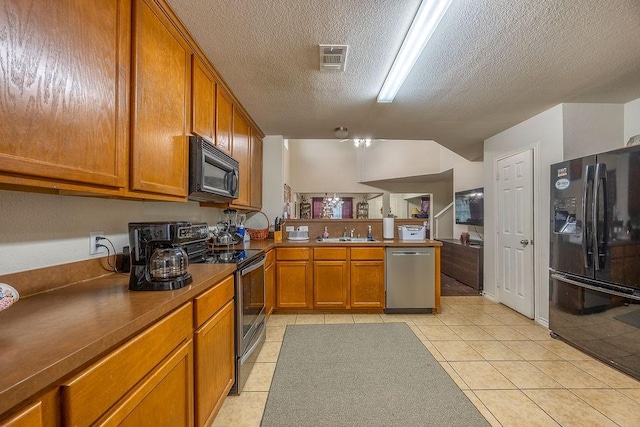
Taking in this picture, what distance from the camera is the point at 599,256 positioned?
2197 mm

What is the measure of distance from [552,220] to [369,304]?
2.04 m

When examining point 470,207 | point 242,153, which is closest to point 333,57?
point 242,153

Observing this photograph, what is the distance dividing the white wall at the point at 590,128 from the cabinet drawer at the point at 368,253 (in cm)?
209

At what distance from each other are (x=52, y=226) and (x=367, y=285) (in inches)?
111

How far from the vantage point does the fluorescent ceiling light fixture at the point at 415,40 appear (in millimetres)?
1473

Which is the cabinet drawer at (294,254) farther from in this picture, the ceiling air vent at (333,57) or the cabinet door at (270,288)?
the ceiling air vent at (333,57)

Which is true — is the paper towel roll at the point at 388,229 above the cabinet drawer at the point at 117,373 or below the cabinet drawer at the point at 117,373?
above

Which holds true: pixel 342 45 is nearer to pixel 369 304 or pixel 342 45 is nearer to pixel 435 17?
pixel 435 17

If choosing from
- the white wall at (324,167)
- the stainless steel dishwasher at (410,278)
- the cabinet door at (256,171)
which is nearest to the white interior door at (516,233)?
the stainless steel dishwasher at (410,278)

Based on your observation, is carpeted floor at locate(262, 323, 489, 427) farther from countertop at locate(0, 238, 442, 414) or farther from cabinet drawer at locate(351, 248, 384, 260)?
countertop at locate(0, 238, 442, 414)

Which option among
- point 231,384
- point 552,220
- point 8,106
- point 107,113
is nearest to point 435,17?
point 107,113

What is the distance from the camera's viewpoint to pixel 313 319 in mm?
3188

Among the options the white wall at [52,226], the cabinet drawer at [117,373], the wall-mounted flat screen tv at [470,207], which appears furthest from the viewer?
the wall-mounted flat screen tv at [470,207]

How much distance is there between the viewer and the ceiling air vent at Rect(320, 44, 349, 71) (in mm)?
1872
